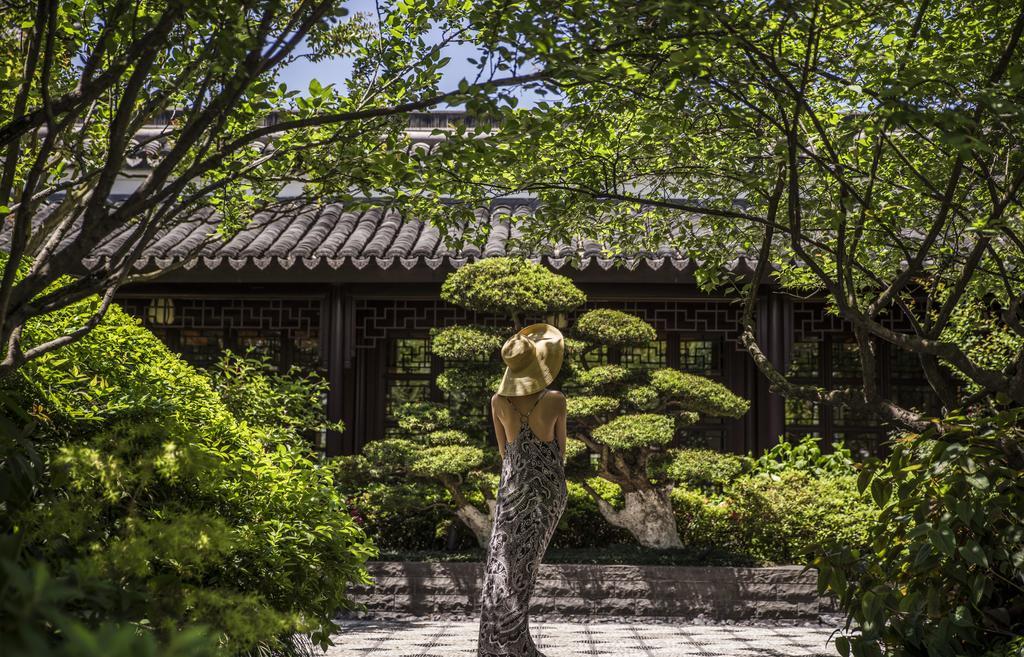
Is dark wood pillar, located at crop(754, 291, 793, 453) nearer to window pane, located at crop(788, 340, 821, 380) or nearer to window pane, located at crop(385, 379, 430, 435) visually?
window pane, located at crop(788, 340, 821, 380)

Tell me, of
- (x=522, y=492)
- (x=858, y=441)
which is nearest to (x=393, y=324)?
(x=858, y=441)

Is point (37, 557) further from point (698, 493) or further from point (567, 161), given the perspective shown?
point (698, 493)

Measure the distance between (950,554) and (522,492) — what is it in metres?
2.53

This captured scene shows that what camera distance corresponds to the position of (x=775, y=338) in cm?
1008

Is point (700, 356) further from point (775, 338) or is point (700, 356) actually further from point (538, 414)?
point (538, 414)

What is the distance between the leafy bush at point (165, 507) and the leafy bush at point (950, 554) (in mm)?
2026

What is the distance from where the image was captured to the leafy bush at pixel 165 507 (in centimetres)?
238

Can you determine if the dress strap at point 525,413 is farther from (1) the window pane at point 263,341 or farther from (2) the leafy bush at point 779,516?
(1) the window pane at point 263,341

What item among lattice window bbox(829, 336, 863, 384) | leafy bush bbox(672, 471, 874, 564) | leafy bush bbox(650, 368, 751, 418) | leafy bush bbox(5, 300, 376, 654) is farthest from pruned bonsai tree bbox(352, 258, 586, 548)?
leafy bush bbox(5, 300, 376, 654)

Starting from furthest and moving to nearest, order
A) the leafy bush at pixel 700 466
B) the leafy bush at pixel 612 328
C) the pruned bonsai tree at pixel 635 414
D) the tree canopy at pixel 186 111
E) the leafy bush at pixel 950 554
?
the leafy bush at pixel 612 328 < the pruned bonsai tree at pixel 635 414 < the leafy bush at pixel 700 466 < the leafy bush at pixel 950 554 < the tree canopy at pixel 186 111

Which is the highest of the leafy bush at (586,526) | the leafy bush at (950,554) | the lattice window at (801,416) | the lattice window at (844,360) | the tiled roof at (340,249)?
the tiled roof at (340,249)

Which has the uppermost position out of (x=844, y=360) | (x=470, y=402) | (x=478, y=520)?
(x=844, y=360)

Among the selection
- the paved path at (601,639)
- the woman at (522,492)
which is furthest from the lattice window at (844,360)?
the woman at (522,492)

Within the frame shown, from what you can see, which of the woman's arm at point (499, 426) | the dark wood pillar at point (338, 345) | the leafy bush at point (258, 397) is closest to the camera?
the woman's arm at point (499, 426)
